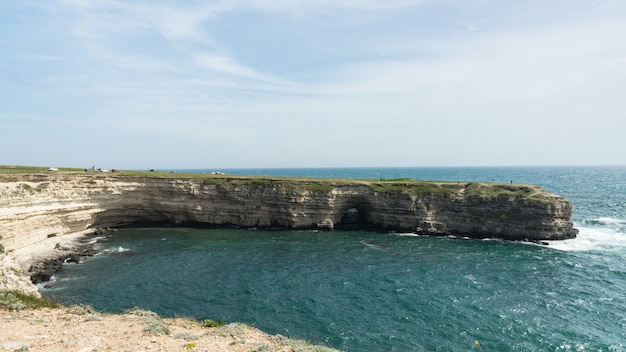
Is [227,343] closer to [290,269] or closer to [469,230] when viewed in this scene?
[290,269]

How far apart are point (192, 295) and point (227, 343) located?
16.5 m

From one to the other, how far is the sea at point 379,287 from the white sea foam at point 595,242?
0.28 meters

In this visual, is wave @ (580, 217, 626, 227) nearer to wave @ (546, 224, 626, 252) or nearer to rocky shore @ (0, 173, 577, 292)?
wave @ (546, 224, 626, 252)

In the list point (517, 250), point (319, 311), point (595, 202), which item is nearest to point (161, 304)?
point (319, 311)

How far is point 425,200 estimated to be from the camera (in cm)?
5956

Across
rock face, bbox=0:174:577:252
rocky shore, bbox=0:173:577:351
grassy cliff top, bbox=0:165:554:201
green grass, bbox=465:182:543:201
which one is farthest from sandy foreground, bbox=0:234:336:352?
green grass, bbox=465:182:543:201

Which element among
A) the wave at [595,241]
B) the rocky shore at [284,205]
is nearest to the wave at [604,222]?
the wave at [595,241]

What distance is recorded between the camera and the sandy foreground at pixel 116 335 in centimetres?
1465

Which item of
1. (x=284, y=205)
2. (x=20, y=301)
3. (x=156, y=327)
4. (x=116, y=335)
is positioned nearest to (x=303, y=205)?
(x=284, y=205)

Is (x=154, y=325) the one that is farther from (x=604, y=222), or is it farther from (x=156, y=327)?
(x=604, y=222)

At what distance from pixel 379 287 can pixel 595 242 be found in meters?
38.6

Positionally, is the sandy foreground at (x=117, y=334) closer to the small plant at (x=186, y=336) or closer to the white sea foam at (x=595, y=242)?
the small plant at (x=186, y=336)

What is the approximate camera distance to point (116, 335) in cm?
1585

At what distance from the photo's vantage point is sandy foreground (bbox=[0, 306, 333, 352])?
577 inches
